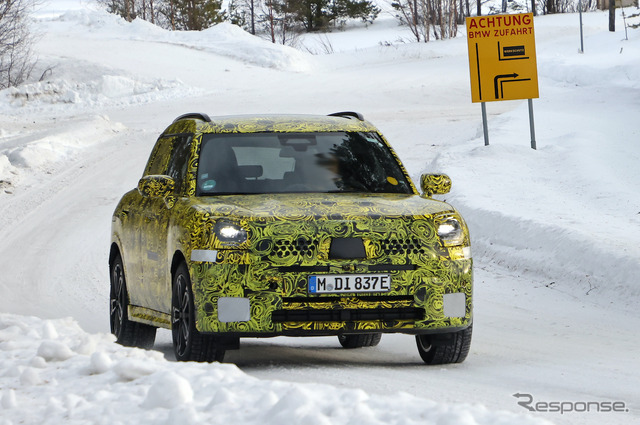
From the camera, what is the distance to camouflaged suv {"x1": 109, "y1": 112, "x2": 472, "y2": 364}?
676 cm

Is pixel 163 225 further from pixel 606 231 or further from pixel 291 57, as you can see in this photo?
pixel 291 57

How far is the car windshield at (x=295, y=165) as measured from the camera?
25.4 ft

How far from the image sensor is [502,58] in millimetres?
22047

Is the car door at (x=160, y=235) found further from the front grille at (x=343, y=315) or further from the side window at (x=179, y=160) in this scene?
the front grille at (x=343, y=315)

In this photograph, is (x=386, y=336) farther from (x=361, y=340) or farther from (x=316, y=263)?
(x=316, y=263)

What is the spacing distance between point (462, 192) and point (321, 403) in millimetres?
12710

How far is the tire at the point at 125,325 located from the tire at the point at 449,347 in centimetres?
Result: 239

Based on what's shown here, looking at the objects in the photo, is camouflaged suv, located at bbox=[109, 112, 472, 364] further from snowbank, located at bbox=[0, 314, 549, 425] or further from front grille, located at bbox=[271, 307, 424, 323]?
snowbank, located at bbox=[0, 314, 549, 425]

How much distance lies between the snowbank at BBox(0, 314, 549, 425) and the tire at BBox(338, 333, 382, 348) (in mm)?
2570

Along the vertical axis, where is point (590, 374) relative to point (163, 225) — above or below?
below

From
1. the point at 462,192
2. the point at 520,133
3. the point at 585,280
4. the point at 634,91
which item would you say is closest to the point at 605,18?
the point at 634,91

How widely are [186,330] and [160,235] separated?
827 millimetres

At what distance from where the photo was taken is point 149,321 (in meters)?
8.12

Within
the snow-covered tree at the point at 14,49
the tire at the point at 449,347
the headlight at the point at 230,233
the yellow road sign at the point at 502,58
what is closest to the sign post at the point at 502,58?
the yellow road sign at the point at 502,58
